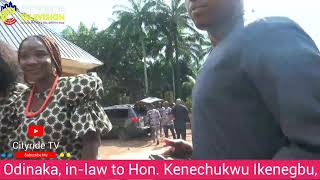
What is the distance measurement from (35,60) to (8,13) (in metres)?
7.76

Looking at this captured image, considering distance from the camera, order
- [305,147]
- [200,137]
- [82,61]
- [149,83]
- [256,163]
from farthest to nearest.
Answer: [149,83] < [82,61] < [200,137] < [256,163] < [305,147]

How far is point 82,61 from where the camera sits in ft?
34.5

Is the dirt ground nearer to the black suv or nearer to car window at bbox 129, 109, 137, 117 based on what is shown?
the black suv

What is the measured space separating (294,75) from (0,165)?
988mm

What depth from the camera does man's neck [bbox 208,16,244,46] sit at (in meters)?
1.30

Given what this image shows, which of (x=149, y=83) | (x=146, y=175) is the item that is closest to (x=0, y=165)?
(x=146, y=175)

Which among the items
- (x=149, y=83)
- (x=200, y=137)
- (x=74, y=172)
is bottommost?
(x=149, y=83)

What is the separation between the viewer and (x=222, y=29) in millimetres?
1338

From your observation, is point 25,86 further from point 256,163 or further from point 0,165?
point 256,163

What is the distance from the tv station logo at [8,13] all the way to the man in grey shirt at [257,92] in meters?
8.25

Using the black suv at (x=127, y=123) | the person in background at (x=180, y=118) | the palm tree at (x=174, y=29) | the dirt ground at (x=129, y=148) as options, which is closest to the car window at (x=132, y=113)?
the black suv at (x=127, y=123)

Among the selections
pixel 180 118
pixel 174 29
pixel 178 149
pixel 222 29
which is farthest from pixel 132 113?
pixel 174 29

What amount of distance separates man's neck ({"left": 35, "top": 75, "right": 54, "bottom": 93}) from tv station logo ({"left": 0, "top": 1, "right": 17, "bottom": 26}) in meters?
7.14

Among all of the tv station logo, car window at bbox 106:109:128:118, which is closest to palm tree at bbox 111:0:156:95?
car window at bbox 106:109:128:118
